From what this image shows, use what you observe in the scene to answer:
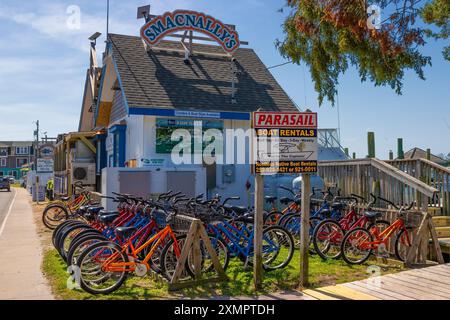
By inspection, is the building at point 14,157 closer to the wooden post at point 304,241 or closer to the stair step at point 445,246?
the stair step at point 445,246

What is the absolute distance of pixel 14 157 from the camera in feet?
331

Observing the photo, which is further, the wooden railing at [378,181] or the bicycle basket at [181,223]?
the wooden railing at [378,181]

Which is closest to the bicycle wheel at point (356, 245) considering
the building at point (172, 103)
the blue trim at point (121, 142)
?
the building at point (172, 103)

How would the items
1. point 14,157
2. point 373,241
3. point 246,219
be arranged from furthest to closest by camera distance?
1. point 14,157
2. point 373,241
3. point 246,219

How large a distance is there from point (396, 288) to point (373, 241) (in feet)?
6.16

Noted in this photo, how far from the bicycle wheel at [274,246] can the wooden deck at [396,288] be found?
138 centimetres

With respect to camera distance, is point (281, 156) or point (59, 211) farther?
point (59, 211)

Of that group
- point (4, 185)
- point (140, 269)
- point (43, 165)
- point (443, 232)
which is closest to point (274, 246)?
point (140, 269)

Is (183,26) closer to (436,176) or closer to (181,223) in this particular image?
(436,176)

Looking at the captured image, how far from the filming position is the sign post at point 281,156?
648 centimetres

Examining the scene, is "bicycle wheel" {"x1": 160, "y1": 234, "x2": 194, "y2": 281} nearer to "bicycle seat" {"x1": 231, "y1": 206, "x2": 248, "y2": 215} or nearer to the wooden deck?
the wooden deck

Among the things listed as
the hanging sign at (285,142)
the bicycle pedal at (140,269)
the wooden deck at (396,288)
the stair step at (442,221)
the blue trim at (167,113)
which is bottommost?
the wooden deck at (396,288)

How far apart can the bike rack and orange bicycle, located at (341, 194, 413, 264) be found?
247 centimetres
